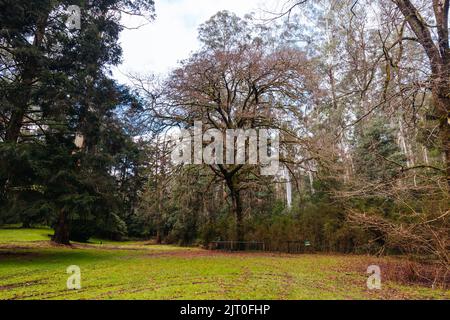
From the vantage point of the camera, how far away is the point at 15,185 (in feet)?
30.0

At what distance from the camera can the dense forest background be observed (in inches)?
237

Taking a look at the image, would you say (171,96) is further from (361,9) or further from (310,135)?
(361,9)

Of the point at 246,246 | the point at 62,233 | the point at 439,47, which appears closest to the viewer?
the point at 439,47

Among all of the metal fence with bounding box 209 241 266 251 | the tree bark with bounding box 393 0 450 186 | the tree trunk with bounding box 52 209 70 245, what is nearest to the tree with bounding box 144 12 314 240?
the metal fence with bounding box 209 241 266 251

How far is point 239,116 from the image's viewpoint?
1245cm

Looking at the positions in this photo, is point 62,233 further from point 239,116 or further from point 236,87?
point 236,87

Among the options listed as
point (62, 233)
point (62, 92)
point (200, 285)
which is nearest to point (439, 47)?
point (200, 285)

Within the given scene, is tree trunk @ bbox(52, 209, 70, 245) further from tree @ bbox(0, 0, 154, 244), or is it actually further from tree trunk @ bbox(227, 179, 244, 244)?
tree trunk @ bbox(227, 179, 244, 244)

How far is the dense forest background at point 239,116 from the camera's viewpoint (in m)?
6.02

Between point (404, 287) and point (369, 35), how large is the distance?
558 centimetres

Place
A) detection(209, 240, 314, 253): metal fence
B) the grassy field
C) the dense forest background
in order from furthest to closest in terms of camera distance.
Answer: detection(209, 240, 314, 253): metal fence, the dense forest background, the grassy field

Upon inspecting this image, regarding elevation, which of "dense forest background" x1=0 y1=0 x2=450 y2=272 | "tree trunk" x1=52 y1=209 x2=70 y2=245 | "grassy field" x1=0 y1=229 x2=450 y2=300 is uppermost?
"dense forest background" x1=0 y1=0 x2=450 y2=272
